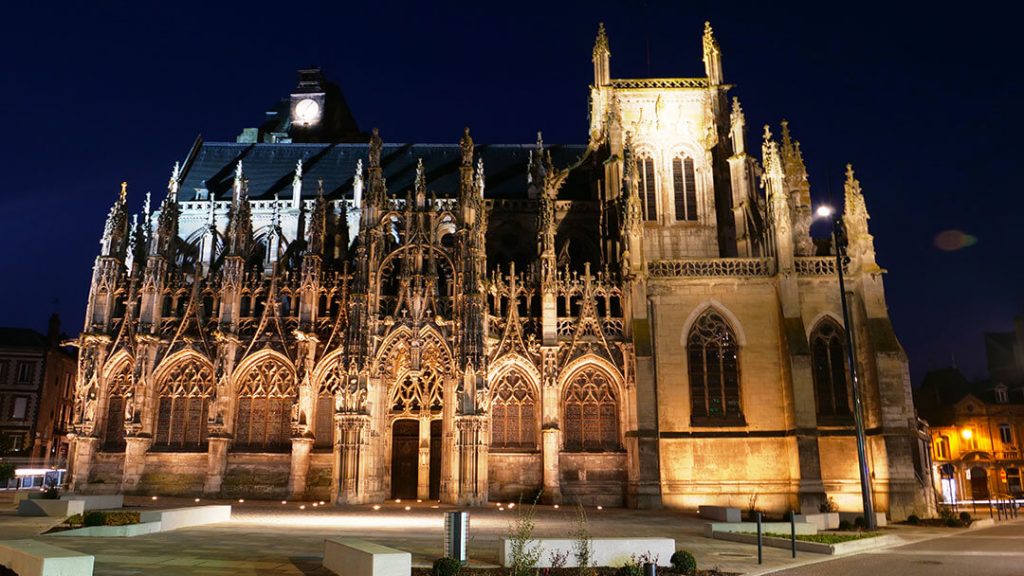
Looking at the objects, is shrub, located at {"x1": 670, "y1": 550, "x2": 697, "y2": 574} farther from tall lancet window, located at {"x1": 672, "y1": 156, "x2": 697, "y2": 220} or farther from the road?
tall lancet window, located at {"x1": 672, "y1": 156, "x2": 697, "y2": 220}

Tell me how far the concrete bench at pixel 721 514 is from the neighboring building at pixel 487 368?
3.95 meters

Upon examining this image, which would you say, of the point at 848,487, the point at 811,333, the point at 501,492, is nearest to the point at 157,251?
the point at 501,492

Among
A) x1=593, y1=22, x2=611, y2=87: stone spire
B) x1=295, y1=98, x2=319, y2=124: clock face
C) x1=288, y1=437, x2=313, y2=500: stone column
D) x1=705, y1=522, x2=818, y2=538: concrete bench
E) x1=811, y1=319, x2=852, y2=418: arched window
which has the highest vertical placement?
x1=295, y1=98, x2=319, y2=124: clock face

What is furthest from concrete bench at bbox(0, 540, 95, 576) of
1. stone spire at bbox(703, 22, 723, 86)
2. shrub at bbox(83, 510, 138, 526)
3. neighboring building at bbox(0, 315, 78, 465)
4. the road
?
neighboring building at bbox(0, 315, 78, 465)

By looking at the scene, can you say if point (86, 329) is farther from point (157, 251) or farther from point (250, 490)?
point (250, 490)

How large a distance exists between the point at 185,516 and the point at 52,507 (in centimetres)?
575

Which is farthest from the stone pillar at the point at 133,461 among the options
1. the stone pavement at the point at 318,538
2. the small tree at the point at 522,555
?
the small tree at the point at 522,555

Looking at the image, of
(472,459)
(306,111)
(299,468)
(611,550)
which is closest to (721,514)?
(472,459)

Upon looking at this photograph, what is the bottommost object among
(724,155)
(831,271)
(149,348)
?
(149,348)

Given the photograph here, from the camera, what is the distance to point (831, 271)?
32.3 meters

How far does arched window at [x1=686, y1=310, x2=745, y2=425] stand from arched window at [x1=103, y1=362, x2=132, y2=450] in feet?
80.0

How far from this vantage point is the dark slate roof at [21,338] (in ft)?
200

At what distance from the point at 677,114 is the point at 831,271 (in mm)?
12473

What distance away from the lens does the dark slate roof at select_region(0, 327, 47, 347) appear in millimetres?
60938
